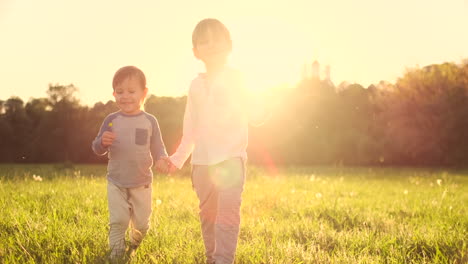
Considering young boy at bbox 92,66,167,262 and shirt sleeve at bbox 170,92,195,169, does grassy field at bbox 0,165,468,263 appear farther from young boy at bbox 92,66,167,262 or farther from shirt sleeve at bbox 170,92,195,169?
shirt sleeve at bbox 170,92,195,169

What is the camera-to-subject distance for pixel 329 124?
113ft

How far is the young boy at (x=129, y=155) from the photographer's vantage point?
355 centimetres

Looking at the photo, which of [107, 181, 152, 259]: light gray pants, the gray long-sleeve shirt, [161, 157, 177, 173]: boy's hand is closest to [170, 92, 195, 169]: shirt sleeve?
[161, 157, 177, 173]: boy's hand

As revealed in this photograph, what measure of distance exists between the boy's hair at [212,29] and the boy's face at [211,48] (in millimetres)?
19

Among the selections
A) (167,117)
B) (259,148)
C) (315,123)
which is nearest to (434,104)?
(315,123)

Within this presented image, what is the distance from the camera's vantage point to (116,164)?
361cm

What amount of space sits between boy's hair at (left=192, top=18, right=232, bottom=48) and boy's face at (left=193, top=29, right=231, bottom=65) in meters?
0.02

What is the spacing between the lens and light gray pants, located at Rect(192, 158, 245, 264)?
2994 mm

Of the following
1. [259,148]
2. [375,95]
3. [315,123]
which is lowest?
[259,148]

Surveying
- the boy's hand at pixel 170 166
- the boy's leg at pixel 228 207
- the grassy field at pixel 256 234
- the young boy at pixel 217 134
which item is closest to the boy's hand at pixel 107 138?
the boy's hand at pixel 170 166

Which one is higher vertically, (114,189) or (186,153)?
(186,153)

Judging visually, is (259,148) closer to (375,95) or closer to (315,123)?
(315,123)

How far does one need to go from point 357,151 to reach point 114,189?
29242 mm

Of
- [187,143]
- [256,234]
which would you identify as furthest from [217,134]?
[256,234]
